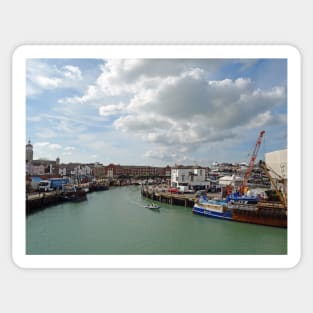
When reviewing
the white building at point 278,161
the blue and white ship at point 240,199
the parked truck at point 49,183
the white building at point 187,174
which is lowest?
the blue and white ship at point 240,199

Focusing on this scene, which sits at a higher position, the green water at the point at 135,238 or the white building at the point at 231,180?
the white building at the point at 231,180

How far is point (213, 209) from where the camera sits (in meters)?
3.76

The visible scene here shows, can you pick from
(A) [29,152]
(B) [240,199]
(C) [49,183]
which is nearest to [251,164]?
(B) [240,199]

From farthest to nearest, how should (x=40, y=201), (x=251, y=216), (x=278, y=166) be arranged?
(x=251, y=216), (x=40, y=201), (x=278, y=166)

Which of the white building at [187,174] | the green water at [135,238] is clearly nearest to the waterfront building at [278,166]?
the green water at [135,238]

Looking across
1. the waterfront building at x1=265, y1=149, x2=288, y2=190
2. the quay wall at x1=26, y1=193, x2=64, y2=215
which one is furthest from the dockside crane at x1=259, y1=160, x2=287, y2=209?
the quay wall at x1=26, y1=193, x2=64, y2=215

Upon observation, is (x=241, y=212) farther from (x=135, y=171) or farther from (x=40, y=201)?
(x=40, y=201)

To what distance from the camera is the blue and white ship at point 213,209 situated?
361cm

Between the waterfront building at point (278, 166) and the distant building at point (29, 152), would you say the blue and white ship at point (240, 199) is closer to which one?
the waterfront building at point (278, 166)

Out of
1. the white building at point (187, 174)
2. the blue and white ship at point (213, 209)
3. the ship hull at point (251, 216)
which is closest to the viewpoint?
the ship hull at point (251, 216)

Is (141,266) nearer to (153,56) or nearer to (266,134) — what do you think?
(266,134)

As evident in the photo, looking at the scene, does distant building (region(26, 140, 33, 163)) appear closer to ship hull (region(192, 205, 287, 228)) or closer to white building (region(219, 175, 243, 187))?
white building (region(219, 175, 243, 187))

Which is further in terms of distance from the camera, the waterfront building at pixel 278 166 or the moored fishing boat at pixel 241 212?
the moored fishing boat at pixel 241 212
